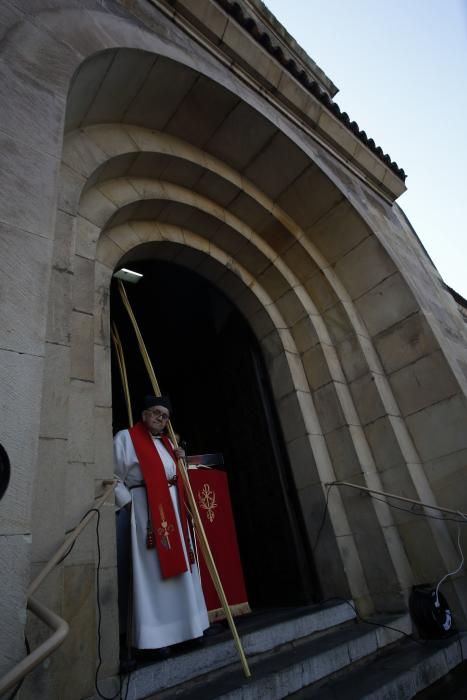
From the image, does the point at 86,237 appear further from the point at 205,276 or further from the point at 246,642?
the point at 246,642

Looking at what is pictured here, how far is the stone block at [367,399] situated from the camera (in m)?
4.75

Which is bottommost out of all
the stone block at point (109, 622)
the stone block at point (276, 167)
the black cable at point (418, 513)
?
the stone block at point (109, 622)

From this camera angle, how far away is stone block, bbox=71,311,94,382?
279 centimetres

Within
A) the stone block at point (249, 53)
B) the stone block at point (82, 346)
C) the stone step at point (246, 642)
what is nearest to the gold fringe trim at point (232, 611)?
the stone step at point (246, 642)

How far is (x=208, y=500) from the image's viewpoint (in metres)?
4.33

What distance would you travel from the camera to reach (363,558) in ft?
13.8

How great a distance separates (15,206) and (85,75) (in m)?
1.97

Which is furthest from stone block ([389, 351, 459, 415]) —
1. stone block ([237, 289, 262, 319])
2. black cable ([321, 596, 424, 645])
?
black cable ([321, 596, 424, 645])

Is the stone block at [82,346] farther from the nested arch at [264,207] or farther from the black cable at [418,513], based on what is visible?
the black cable at [418,513]

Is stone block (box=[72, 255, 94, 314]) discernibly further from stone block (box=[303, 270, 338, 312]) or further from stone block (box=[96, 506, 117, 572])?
stone block (box=[303, 270, 338, 312])

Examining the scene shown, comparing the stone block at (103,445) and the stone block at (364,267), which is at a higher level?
the stone block at (364,267)

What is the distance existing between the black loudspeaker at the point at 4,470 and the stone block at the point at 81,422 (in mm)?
1077

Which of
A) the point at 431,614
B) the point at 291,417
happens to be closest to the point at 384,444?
the point at 291,417

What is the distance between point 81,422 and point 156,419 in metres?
1.16
